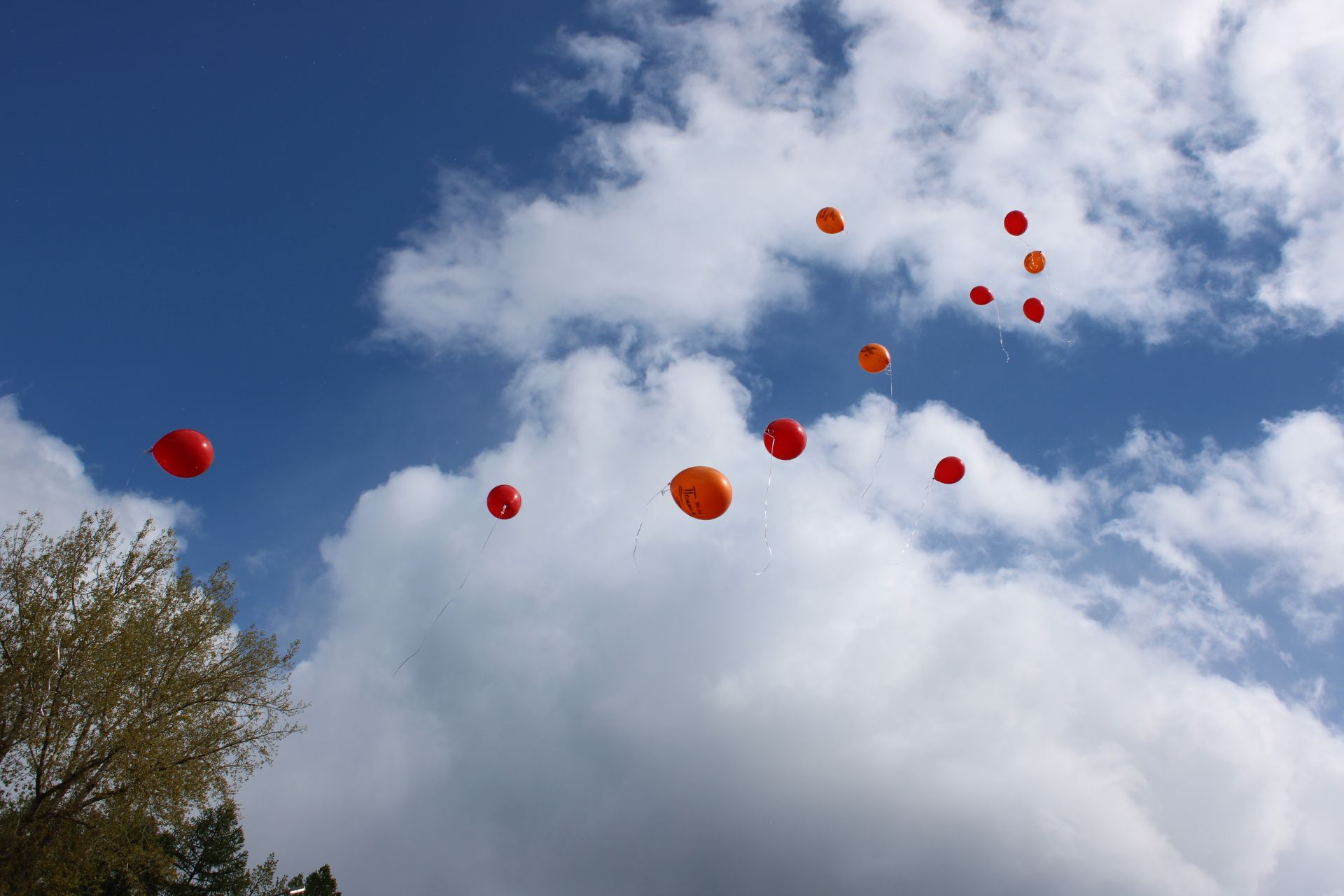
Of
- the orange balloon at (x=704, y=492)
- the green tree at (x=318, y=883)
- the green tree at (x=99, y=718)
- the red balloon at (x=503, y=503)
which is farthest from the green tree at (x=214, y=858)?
the orange balloon at (x=704, y=492)

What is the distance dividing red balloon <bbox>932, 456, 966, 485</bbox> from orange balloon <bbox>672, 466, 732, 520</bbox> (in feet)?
17.7

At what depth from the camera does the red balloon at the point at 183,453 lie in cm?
910

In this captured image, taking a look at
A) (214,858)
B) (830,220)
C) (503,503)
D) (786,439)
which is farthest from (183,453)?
(214,858)

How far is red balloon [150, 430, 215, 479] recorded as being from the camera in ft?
29.9

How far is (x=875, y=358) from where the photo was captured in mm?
12852

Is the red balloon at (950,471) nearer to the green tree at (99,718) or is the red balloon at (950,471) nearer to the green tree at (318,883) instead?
the green tree at (99,718)

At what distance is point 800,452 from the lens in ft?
35.2

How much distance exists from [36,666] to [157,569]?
10.0 ft

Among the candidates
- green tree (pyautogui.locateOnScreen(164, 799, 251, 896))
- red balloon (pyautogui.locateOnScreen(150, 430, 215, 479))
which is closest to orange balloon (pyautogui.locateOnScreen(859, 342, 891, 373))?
red balloon (pyautogui.locateOnScreen(150, 430, 215, 479))

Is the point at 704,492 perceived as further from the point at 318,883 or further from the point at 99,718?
the point at 318,883

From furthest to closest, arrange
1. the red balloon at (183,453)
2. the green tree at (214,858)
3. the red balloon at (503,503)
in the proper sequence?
the green tree at (214,858) → the red balloon at (503,503) → the red balloon at (183,453)

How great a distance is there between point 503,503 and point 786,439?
467 cm

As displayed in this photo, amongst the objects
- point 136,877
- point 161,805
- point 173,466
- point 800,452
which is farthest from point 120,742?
point 800,452

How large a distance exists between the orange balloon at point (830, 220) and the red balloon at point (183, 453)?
10.6m
